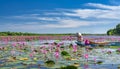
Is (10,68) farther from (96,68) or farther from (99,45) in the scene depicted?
(99,45)

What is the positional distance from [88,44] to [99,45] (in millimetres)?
1132

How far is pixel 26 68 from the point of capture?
1163cm

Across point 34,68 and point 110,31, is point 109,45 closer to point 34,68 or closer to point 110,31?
point 34,68

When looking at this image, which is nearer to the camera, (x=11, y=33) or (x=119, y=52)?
(x=119, y=52)

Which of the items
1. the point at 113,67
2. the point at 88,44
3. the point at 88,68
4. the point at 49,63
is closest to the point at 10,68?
the point at 49,63

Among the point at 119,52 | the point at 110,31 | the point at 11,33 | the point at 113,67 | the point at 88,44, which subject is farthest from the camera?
the point at 110,31

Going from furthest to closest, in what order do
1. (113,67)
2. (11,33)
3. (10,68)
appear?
(11,33)
(113,67)
(10,68)

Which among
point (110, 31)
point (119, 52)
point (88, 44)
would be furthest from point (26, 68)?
point (110, 31)

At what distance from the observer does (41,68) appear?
38.8 feet

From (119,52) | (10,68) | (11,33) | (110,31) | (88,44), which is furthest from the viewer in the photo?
(110,31)

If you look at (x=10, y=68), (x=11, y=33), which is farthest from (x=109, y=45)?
(x=11, y=33)

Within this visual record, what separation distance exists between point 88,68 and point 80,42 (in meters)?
16.3

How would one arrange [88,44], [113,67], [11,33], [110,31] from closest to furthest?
[113,67] → [88,44] → [11,33] → [110,31]

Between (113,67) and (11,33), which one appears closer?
(113,67)
